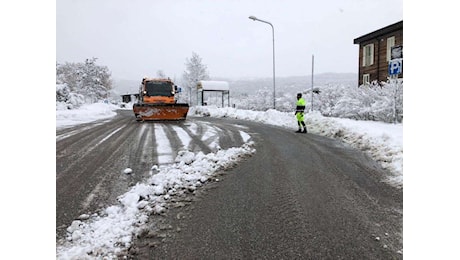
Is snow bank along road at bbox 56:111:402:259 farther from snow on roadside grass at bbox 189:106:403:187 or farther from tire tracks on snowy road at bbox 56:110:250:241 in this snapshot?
snow on roadside grass at bbox 189:106:403:187

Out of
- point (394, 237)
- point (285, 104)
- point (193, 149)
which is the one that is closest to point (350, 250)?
point (394, 237)

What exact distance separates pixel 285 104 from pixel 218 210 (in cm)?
3174

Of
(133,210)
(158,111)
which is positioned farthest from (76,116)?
(133,210)

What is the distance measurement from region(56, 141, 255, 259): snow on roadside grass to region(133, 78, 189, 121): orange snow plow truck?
10693 millimetres

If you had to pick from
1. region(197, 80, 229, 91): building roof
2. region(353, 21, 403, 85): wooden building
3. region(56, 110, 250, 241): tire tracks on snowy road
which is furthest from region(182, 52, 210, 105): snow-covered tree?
region(56, 110, 250, 241): tire tracks on snowy road

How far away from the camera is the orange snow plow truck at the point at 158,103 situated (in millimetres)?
16516

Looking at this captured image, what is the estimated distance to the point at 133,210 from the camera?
144 inches

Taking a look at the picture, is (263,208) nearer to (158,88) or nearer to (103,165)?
(103,165)

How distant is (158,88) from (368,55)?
15.9 meters

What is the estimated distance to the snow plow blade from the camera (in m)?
16.5

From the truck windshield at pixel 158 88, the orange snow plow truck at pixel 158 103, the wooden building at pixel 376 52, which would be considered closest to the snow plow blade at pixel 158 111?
the orange snow plow truck at pixel 158 103

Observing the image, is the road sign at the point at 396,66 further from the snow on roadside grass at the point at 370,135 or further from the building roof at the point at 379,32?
the building roof at the point at 379,32
